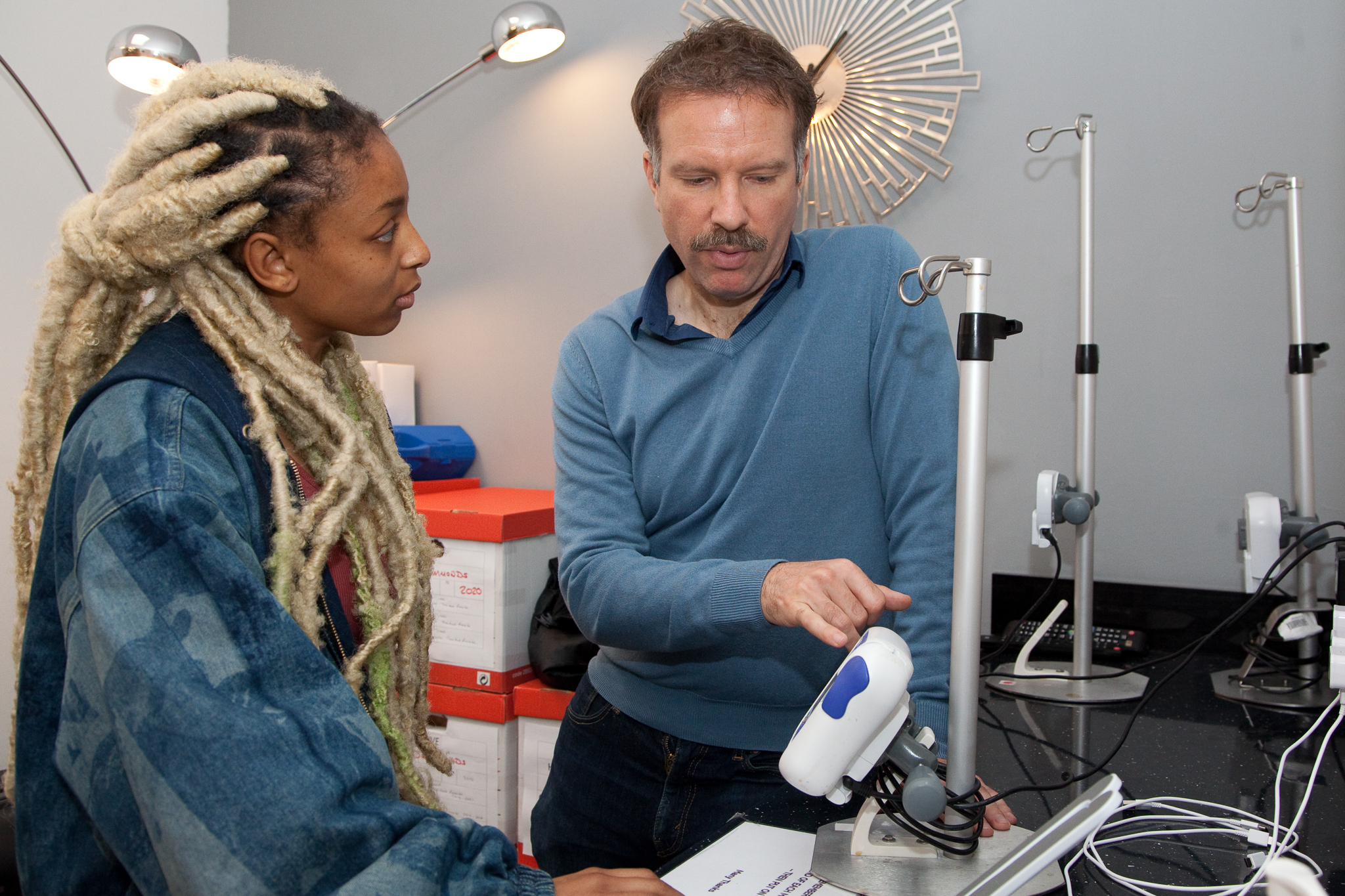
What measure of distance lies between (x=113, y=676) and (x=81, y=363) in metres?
0.37

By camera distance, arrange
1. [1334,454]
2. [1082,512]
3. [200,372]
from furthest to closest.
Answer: [1334,454] < [1082,512] < [200,372]

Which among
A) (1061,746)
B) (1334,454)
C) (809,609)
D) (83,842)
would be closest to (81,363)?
(83,842)

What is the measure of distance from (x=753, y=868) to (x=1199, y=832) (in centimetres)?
42

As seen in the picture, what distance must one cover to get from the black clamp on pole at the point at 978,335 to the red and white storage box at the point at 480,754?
1.41m

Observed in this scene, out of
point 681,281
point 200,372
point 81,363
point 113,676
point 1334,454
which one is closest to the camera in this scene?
point 113,676

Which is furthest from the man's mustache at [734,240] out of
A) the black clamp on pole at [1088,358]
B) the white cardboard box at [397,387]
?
the white cardboard box at [397,387]

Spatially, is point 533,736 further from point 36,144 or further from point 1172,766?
point 36,144

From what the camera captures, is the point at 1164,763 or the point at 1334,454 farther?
the point at 1334,454

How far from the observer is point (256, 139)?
2.59ft

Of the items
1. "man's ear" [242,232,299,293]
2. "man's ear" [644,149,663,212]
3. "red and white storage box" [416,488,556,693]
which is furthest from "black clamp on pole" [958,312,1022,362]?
"red and white storage box" [416,488,556,693]

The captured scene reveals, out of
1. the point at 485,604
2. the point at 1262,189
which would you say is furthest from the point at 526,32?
the point at 1262,189

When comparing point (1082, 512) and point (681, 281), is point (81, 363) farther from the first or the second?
point (1082, 512)

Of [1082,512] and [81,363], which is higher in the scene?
[81,363]

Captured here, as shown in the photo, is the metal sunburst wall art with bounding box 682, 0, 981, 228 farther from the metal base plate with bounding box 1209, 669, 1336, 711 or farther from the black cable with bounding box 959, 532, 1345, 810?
the metal base plate with bounding box 1209, 669, 1336, 711
